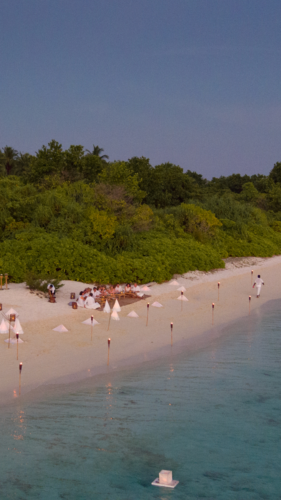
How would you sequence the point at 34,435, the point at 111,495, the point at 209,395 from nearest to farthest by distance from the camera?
1. the point at 111,495
2. the point at 34,435
3. the point at 209,395

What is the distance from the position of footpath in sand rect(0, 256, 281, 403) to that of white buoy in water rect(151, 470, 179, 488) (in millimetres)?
3968

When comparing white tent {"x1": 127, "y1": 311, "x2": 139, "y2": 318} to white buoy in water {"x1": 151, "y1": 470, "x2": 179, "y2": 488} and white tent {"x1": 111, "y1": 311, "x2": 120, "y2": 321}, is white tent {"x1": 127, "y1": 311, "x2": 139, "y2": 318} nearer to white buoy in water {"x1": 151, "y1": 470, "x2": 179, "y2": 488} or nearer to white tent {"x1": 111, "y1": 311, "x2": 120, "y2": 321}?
white tent {"x1": 111, "y1": 311, "x2": 120, "y2": 321}

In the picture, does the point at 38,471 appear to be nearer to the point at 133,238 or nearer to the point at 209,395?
the point at 209,395

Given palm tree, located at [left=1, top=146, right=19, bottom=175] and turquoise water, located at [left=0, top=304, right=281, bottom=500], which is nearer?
turquoise water, located at [left=0, top=304, right=281, bottom=500]

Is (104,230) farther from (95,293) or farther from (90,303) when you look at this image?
(90,303)

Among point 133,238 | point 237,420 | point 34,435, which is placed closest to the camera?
point 34,435

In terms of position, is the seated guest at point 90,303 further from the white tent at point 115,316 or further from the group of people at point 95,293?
the white tent at point 115,316

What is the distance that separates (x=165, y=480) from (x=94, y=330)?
792cm

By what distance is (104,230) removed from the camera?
84.2 ft

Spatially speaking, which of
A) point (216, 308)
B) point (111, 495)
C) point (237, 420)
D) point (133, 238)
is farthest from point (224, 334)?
point (133, 238)

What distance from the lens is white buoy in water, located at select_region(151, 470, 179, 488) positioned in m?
7.32

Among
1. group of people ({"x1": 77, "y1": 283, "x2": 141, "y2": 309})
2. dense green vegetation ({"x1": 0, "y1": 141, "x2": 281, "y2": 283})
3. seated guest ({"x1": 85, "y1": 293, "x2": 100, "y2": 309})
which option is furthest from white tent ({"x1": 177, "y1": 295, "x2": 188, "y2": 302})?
seated guest ({"x1": 85, "y1": 293, "x2": 100, "y2": 309})

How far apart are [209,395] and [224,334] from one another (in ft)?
19.1

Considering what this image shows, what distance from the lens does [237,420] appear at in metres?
9.91
